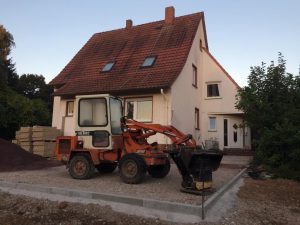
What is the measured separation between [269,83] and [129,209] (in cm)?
1062

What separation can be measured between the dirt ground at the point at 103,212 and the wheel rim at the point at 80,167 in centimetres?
246

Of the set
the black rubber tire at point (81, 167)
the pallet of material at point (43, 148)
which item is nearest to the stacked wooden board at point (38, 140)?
the pallet of material at point (43, 148)

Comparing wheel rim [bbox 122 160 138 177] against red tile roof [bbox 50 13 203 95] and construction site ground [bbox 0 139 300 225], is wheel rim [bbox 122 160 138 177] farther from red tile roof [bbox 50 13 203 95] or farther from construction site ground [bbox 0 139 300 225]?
red tile roof [bbox 50 13 203 95]

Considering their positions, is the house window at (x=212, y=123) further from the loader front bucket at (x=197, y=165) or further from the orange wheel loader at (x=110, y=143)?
the loader front bucket at (x=197, y=165)

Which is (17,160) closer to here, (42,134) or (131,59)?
(42,134)

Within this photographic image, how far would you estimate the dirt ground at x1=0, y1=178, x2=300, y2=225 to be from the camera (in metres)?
6.69

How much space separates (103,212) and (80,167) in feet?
12.9

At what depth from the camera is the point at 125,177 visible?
10.0 metres

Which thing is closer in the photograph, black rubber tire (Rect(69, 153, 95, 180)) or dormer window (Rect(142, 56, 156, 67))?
black rubber tire (Rect(69, 153, 95, 180))

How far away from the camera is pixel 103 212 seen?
23.6ft

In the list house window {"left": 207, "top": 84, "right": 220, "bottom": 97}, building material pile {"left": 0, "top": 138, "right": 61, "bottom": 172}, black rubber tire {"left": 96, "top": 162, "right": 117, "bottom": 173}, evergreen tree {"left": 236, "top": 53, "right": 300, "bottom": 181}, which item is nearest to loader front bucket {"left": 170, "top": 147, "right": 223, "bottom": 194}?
black rubber tire {"left": 96, "top": 162, "right": 117, "bottom": 173}

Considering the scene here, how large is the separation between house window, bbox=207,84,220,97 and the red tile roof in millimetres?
4277

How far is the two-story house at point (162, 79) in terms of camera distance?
17.7m

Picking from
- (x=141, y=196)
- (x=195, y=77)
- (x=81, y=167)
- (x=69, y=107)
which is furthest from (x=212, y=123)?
(x=141, y=196)
